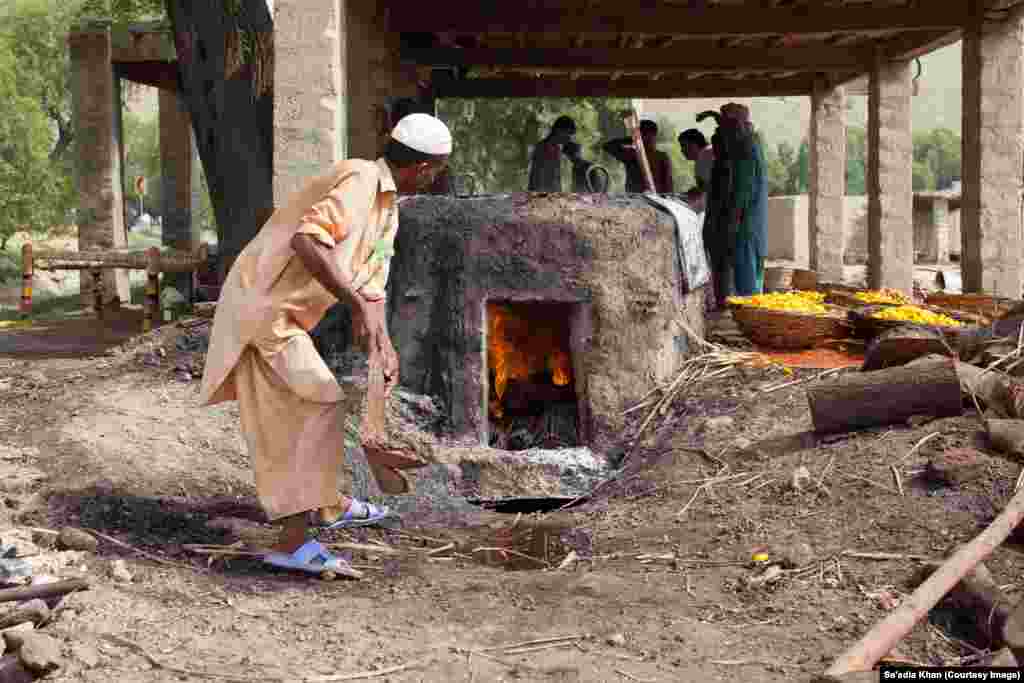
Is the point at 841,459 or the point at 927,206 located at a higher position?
the point at 927,206

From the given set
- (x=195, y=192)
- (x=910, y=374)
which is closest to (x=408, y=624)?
(x=910, y=374)

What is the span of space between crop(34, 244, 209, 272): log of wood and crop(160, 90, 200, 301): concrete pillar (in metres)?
3.85

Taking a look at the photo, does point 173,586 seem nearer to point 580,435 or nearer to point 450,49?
point 580,435

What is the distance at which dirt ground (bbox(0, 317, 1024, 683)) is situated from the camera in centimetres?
333

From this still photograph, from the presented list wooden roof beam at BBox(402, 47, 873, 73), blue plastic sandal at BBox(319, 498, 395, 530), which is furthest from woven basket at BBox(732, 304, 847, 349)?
wooden roof beam at BBox(402, 47, 873, 73)

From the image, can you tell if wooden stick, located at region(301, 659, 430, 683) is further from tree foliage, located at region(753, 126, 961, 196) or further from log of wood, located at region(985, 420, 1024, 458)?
tree foliage, located at region(753, 126, 961, 196)

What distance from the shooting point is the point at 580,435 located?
7027 millimetres

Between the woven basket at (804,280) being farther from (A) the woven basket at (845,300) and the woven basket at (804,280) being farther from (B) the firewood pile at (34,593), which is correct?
(B) the firewood pile at (34,593)

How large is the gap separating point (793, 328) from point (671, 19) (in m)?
4.22

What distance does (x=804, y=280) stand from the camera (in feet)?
46.6

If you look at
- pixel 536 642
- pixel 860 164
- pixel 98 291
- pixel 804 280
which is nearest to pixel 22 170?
pixel 98 291

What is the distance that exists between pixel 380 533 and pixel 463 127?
19.1 metres

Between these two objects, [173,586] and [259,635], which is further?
[173,586]

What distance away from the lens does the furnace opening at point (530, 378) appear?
23.6 feet
